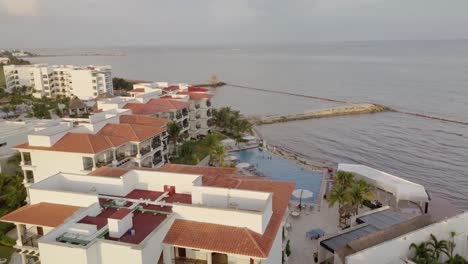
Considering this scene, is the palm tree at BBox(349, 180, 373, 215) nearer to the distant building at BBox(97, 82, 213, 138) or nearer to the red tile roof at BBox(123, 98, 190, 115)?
the distant building at BBox(97, 82, 213, 138)

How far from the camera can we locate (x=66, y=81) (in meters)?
98.2

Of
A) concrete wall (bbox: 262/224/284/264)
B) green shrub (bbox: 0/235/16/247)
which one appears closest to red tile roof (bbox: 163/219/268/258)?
concrete wall (bbox: 262/224/284/264)

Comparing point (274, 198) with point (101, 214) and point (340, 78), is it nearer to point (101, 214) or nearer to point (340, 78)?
point (101, 214)

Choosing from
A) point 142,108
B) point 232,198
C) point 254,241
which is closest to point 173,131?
point 142,108

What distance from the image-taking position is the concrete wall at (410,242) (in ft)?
67.0

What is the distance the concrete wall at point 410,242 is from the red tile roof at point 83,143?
20.8 metres

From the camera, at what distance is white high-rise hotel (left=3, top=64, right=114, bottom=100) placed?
95.9m

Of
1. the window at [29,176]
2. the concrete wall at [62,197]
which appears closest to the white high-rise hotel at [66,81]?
the window at [29,176]

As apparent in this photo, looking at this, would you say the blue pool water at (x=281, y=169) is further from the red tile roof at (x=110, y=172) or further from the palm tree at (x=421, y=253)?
the red tile roof at (x=110, y=172)

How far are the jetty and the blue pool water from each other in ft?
90.8

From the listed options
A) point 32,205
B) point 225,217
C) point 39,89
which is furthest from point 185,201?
point 39,89

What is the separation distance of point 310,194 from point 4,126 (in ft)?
128

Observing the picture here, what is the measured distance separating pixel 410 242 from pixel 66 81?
3776 inches

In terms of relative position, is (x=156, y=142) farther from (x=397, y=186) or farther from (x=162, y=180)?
(x=397, y=186)
